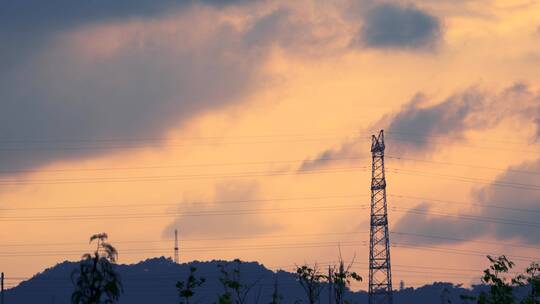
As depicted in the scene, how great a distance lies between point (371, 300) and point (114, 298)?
9936 cm

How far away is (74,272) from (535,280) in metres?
44.5

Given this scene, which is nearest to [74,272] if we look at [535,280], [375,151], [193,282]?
[193,282]

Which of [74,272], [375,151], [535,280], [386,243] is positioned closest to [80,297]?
[74,272]

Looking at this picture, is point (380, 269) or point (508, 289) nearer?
point (508, 289)

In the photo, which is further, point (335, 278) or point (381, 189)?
point (381, 189)

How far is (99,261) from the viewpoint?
66.1m

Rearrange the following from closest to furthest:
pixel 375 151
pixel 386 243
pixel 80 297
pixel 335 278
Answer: pixel 80 297, pixel 335 278, pixel 386 243, pixel 375 151

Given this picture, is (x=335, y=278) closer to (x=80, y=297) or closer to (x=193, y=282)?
(x=193, y=282)

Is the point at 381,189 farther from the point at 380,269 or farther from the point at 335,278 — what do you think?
the point at 335,278

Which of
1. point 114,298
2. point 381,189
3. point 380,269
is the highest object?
point 381,189

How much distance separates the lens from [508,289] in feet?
300

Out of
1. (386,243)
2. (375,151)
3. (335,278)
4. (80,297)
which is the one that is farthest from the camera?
(375,151)

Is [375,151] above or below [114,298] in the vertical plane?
above

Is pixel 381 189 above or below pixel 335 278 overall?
above
